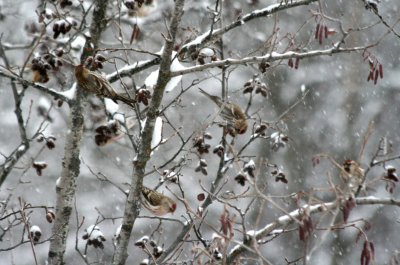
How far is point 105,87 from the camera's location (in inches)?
191

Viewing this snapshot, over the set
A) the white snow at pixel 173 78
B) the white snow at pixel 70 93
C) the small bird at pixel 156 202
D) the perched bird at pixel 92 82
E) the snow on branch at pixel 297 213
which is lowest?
the snow on branch at pixel 297 213

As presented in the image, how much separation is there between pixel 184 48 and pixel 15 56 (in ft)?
25.1

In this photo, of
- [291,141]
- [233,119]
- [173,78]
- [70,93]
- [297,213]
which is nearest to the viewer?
[297,213]

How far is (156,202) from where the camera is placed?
504 centimetres

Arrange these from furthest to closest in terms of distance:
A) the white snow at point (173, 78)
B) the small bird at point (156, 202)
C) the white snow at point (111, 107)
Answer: the white snow at point (111, 107) → the small bird at point (156, 202) → the white snow at point (173, 78)

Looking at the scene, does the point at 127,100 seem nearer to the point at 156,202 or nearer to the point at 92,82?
the point at 92,82

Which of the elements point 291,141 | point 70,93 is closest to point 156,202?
point 70,93

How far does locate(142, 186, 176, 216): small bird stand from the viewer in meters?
5.01

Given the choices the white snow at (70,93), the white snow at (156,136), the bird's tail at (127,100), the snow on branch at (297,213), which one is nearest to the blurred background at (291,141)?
the white snow at (70,93)

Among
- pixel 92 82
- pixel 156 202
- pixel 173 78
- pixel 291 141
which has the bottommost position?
pixel 156 202

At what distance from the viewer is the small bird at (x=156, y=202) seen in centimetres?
501

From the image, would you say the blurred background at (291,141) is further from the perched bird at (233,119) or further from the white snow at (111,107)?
the white snow at (111,107)

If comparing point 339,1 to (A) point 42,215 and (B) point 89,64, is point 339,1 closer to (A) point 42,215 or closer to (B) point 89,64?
(A) point 42,215

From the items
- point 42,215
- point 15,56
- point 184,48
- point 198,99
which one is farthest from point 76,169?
point 42,215
